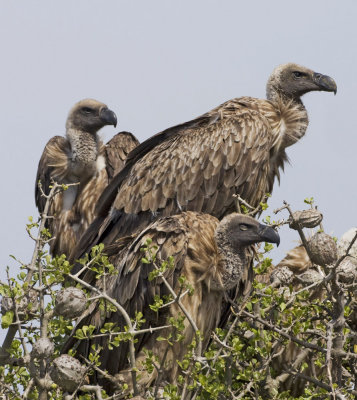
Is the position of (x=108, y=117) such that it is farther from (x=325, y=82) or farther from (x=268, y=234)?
(x=268, y=234)

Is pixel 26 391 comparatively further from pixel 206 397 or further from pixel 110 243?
pixel 110 243

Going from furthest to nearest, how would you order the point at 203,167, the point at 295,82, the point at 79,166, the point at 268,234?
the point at 79,166
the point at 295,82
the point at 203,167
the point at 268,234

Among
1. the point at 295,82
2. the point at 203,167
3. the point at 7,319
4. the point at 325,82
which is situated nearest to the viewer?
the point at 7,319

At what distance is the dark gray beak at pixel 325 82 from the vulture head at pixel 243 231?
2.19 metres

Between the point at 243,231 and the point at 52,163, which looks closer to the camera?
the point at 243,231

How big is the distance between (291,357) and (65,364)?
222 cm

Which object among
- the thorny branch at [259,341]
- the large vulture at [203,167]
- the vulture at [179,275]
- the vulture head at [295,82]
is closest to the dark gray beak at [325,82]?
the vulture head at [295,82]

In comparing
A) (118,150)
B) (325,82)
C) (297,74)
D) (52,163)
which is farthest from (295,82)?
(52,163)

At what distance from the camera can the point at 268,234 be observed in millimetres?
5863

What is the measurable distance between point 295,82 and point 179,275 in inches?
102

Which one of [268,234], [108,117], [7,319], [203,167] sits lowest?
[7,319]

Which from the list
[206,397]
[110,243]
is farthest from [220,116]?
[206,397]

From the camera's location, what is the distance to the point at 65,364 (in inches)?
183

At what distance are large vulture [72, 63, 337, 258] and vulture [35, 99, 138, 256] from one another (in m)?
1.32
